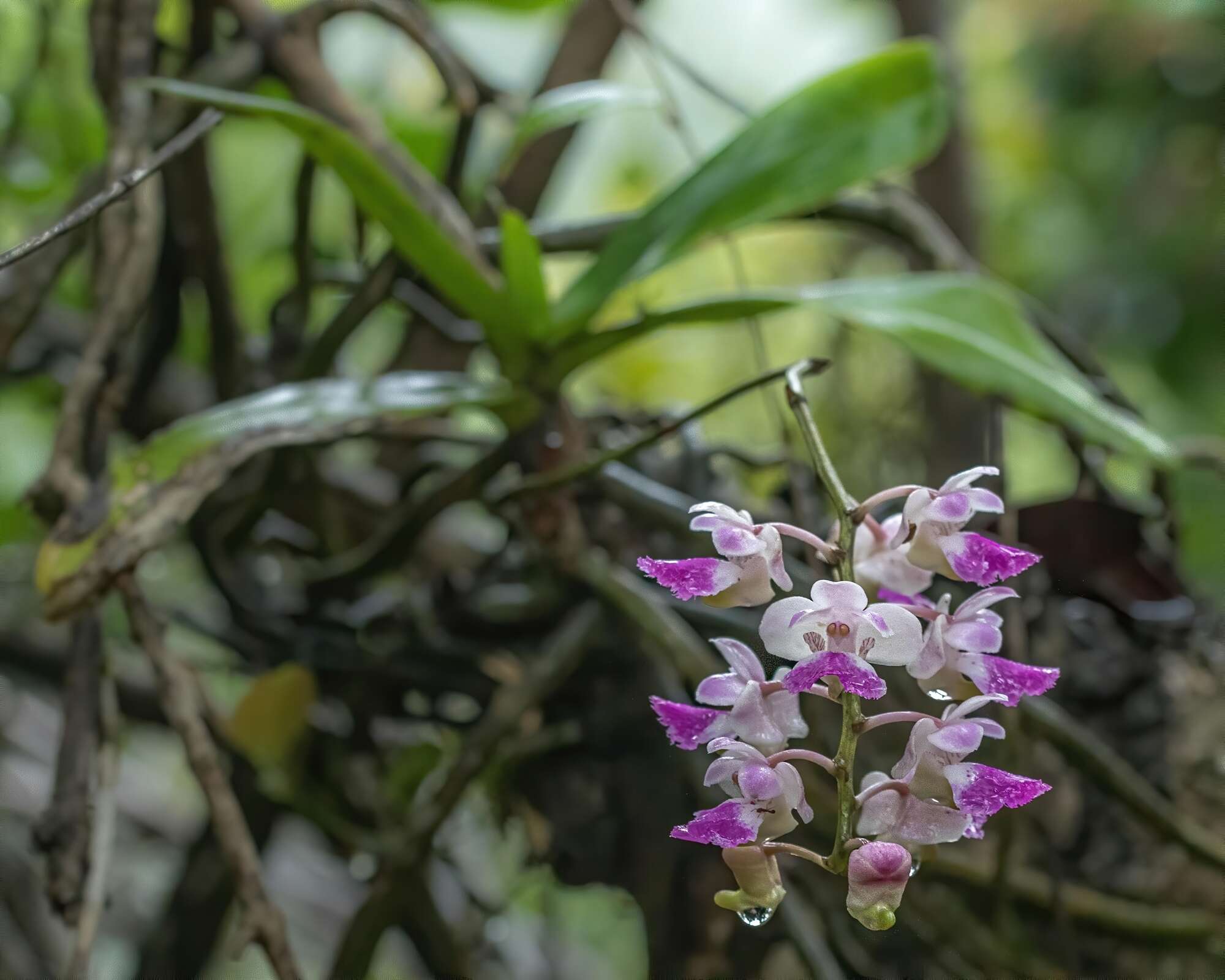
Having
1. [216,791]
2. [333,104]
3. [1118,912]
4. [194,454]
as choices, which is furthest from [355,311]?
[1118,912]

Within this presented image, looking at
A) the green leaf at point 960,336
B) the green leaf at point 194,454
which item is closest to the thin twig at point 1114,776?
the green leaf at point 960,336

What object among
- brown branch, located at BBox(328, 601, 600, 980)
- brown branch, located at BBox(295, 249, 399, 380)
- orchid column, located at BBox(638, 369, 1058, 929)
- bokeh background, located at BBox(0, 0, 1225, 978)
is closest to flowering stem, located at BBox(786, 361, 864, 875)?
orchid column, located at BBox(638, 369, 1058, 929)

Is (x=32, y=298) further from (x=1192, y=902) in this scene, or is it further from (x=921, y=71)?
(x=1192, y=902)

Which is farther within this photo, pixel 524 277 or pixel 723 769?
pixel 524 277

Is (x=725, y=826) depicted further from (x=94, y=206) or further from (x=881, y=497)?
(x=94, y=206)

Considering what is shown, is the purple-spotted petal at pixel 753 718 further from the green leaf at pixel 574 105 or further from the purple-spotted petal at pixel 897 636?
the green leaf at pixel 574 105

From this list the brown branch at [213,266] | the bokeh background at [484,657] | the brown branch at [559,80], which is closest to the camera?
the bokeh background at [484,657]

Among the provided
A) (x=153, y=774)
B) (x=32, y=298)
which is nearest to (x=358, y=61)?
(x=32, y=298)
